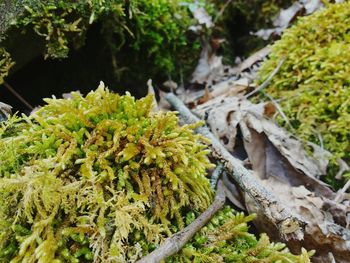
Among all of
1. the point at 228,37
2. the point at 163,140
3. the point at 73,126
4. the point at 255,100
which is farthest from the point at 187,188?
the point at 228,37

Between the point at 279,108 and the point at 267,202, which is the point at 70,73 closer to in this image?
the point at 279,108

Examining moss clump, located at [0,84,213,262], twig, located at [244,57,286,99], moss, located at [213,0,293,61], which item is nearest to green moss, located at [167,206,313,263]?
moss clump, located at [0,84,213,262]

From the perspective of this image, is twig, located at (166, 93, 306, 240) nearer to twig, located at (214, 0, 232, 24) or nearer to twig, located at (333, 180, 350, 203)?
twig, located at (333, 180, 350, 203)

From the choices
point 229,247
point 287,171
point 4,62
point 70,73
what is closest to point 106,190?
point 229,247

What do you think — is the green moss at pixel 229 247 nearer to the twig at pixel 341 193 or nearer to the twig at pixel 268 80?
the twig at pixel 341 193

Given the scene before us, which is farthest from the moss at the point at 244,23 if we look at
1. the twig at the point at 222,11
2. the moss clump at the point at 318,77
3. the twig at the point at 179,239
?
the twig at the point at 179,239

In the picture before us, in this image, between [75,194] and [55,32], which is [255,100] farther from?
[75,194]

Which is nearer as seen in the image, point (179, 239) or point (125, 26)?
point (179, 239)
